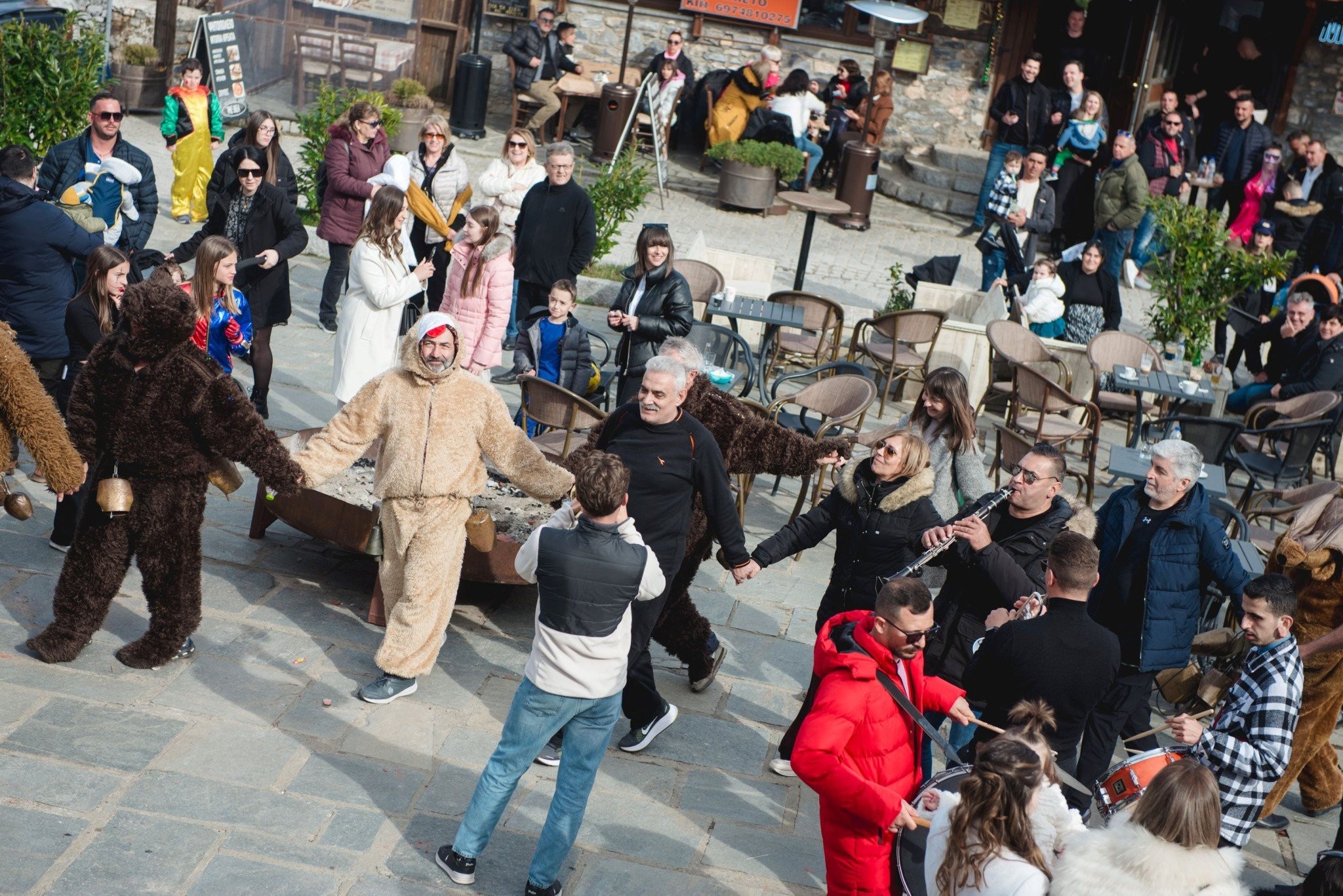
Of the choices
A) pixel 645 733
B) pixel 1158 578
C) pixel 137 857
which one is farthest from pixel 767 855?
pixel 137 857

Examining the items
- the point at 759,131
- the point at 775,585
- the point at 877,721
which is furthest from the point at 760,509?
the point at 759,131

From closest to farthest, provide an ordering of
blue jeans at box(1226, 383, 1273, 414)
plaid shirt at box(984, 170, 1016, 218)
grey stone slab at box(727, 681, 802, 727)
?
grey stone slab at box(727, 681, 802, 727) → blue jeans at box(1226, 383, 1273, 414) → plaid shirt at box(984, 170, 1016, 218)

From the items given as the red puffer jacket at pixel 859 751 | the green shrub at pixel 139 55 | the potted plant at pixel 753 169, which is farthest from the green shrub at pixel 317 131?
the red puffer jacket at pixel 859 751

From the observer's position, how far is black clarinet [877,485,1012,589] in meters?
5.22

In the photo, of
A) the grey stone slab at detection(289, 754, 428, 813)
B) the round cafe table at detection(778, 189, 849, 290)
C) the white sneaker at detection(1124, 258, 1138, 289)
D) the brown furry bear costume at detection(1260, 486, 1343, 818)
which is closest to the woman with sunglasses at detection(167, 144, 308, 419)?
the grey stone slab at detection(289, 754, 428, 813)

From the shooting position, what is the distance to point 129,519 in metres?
5.63

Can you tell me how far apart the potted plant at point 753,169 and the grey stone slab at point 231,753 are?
11802 mm

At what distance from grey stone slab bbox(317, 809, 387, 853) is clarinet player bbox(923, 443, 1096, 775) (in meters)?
2.24

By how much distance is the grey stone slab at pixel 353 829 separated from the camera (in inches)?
193

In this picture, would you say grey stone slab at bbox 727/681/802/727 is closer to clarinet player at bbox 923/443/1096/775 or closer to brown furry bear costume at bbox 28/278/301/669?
clarinet player at bbox 923/443/1096/775

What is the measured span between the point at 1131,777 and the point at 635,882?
5.72ft

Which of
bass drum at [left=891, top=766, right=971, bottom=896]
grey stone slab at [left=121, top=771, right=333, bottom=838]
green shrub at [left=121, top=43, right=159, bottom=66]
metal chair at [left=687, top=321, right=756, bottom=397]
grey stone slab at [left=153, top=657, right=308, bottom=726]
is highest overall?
green shrub at [left=121, top=43, right=159, bottom=66]

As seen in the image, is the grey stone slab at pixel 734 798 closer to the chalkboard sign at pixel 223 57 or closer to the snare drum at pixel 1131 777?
the snare drum at pixel 1131 777

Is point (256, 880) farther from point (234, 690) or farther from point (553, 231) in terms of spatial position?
point (553, 231)
